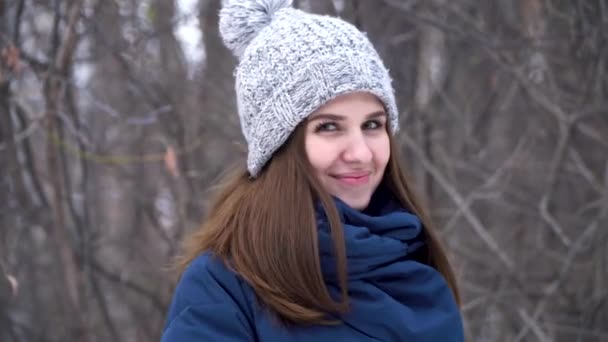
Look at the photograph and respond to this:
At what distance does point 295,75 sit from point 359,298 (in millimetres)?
565

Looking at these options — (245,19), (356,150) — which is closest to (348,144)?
(356,150)

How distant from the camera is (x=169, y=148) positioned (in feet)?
12.7

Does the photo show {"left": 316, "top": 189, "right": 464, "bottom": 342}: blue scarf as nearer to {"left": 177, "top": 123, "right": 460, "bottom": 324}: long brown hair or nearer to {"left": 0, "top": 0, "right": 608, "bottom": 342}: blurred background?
{"left": 177, "top": 123, "right": 460, "bottom": 324}: long brown hair

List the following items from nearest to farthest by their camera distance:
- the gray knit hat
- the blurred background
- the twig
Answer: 1. the gray knit hat
2. the blurred background
3. the twig

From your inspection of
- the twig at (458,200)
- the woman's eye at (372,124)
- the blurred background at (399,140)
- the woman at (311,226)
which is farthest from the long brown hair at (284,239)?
the twig at (458,200)

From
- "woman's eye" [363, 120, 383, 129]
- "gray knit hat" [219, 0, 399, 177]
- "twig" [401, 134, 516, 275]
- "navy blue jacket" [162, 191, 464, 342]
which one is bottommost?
"twig" [401, 134, 516, 275]

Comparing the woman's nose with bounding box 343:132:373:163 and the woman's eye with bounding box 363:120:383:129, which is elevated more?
the woman's eye with bounding box 363:120:383:129

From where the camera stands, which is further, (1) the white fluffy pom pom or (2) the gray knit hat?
(1) the white fluffy pom pom

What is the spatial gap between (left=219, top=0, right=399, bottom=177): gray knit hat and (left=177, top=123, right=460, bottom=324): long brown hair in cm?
5

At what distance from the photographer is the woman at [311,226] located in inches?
78.7

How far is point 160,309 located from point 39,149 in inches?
50.5

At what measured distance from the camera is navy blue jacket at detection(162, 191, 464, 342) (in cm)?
196

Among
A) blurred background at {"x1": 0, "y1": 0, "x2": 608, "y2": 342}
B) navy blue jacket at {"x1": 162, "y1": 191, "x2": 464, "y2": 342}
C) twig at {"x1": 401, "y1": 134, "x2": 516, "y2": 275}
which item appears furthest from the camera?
twig at {"x1": 401, "y1": 134, "x2": 516, "y2": 275}

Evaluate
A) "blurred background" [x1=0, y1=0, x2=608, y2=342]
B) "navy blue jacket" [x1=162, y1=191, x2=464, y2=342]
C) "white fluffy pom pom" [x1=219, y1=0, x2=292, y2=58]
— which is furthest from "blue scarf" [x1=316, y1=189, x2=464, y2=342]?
"blurred background" [x1=0, y1=0, x2=608, y2=342]
